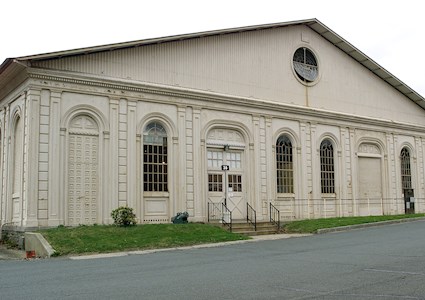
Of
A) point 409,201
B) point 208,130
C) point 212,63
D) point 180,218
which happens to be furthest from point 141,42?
point 409,201

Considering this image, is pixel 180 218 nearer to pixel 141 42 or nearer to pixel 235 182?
pixel 235 182

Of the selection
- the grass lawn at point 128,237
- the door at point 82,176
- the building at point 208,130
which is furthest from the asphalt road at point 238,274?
the building at point 208,130

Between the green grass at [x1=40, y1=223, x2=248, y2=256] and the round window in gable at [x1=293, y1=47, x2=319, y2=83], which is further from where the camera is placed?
the round window in gable at [x1=293, y1=47, x2=319, y2=83]

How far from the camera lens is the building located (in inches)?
760

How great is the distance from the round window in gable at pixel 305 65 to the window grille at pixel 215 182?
717 centimetres

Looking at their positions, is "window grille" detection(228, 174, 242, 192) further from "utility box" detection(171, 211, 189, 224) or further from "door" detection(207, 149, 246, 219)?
"utility box" detection(171, 211, 189, 224)

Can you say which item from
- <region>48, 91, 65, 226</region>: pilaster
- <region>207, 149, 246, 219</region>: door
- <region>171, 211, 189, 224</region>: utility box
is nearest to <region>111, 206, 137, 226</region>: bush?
<region>48, 91, 65, 226</region>: pilaster

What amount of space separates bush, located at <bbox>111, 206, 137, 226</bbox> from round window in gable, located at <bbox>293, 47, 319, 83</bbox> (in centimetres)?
1208

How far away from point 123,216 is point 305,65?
13234mm

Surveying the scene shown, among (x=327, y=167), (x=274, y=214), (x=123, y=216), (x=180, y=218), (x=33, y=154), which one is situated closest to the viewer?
(x=33, y=154)

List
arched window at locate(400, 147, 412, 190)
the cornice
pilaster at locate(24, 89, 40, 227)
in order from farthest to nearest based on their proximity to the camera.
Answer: arched window at locate(400, 147, 412, 190), the cornice, pilaster at locate(24, 89, 40, 227)

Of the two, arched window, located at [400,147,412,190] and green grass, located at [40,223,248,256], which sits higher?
arched window, located at [400,147,412,190]

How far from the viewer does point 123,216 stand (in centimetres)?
1886

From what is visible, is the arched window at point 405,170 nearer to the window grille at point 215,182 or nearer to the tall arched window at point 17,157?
the window grille at point 215,182
